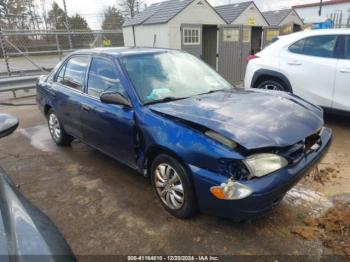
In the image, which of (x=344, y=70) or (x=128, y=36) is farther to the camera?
(x=128, y=36)

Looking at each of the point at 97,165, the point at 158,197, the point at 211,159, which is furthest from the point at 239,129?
A: the point at 97,165

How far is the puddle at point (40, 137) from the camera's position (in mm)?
5094

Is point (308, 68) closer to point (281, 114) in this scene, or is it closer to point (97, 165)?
point (281, 114)

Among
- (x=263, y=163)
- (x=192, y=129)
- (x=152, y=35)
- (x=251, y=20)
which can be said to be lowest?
(x=263, y=163)

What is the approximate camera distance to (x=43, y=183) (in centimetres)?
382

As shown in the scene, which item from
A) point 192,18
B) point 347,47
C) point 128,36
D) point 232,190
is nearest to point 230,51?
Answer: point 192,18

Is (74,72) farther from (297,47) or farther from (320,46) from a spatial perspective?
(320,46)

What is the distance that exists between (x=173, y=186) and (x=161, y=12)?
8.38 metres

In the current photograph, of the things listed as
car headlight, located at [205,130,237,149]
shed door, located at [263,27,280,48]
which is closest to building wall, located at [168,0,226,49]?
shed door, located at [263,27,280,48]

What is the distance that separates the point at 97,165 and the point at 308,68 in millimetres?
3913

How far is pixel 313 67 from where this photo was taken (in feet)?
16.7

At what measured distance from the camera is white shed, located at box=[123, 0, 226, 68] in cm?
910

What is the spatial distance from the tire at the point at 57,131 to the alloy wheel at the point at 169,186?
2.46 m

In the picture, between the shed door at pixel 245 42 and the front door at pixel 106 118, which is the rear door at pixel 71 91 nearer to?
the front door at pixel 106 118
